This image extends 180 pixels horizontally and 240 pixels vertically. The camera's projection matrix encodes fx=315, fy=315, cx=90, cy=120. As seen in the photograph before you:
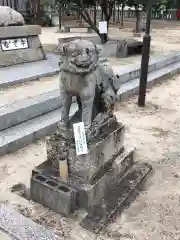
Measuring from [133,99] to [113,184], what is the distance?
3.08 m

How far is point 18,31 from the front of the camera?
654 cm

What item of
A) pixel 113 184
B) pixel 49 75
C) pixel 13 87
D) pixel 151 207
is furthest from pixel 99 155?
pixel 49 75

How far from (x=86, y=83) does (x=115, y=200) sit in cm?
107

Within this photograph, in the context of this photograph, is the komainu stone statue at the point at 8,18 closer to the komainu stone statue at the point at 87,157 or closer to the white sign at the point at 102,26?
the white sign at the point at 102,26

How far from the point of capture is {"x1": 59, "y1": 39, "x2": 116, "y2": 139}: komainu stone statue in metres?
2.39

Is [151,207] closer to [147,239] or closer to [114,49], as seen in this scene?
[147,239]

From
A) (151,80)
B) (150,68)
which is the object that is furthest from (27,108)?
(150,68)

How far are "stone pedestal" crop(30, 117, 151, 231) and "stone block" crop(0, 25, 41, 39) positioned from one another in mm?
4168

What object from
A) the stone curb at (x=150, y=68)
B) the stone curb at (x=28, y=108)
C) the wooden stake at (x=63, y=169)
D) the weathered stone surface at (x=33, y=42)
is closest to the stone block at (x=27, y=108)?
the stone curb at (x=28, y=108)

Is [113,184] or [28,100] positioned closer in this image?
[113,184]

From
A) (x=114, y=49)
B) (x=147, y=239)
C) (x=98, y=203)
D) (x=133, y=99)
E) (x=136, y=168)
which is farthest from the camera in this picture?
(x=114, y=49)

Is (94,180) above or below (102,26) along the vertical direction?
below

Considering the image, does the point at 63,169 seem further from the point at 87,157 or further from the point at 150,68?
the point at 150,68

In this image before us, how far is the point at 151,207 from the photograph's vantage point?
2799mm
